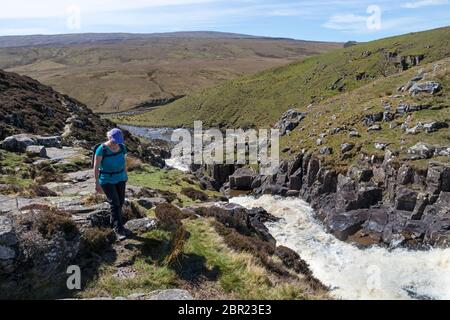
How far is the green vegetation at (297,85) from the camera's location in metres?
96.6

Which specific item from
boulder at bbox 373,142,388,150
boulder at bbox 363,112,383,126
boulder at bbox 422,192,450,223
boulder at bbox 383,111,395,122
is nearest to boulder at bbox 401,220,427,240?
boulder at bbox 422,192,450,223

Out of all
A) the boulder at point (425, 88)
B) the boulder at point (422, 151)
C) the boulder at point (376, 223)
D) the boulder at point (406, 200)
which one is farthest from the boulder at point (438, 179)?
the boulder at point (425, 88)

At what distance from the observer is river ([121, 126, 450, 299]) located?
24.7 metres

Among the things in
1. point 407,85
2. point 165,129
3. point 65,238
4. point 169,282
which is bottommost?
point 165,129

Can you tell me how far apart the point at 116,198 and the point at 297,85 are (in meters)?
104

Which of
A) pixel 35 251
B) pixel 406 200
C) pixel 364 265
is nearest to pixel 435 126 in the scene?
pixel 406 200

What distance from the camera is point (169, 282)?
12.8 metres

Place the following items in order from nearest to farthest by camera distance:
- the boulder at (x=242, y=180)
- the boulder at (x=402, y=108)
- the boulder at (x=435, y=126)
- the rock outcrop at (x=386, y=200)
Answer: the rock outcrop at (x=386, y=200) → the boulder at (x=435, y=126) → the boulder at (x=402, y=108) → the boulder at (x=242, y=180)

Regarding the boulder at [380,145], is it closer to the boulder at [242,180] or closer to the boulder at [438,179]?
the boulder at [438,179]

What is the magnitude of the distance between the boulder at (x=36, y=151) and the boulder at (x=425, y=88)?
37.8 meters

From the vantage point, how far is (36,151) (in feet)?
106

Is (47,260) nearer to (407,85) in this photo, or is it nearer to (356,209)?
(356,209)

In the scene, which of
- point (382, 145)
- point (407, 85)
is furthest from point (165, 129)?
point (382, 145)
